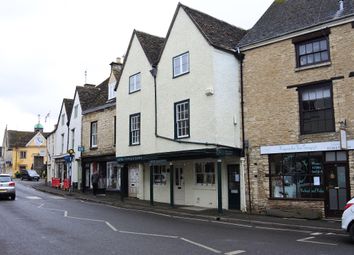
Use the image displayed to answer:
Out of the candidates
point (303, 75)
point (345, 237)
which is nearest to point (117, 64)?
point (303, 75)

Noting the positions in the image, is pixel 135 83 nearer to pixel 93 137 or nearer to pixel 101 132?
pixel 101 132

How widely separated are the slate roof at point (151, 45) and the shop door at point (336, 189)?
1142 cm

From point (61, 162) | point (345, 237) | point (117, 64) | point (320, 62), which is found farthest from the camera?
point (61, 162)

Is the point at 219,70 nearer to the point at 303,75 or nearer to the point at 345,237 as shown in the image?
the point at 303,75

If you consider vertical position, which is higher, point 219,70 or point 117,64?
point 117,64

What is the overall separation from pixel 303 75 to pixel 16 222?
1280 centimetres

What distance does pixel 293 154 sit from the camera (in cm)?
1708

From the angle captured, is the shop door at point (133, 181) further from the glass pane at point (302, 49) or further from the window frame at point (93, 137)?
the glass pane at point (302, 49)

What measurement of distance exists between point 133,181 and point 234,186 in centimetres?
883

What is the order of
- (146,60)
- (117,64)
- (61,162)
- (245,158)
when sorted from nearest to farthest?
(245,158), (146,60), (117,64), (61,162)

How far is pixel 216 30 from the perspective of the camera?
2080cm

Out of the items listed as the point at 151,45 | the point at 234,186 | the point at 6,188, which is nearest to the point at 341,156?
the point at 234,186

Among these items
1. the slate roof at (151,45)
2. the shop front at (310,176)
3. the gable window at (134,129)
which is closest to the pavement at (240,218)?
the shop front at (310,176)

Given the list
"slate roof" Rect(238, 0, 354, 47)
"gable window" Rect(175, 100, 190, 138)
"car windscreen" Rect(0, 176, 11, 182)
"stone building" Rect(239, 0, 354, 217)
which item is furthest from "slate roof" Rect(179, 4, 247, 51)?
"car windscreen" Rect(0, 176, 11, 182)
